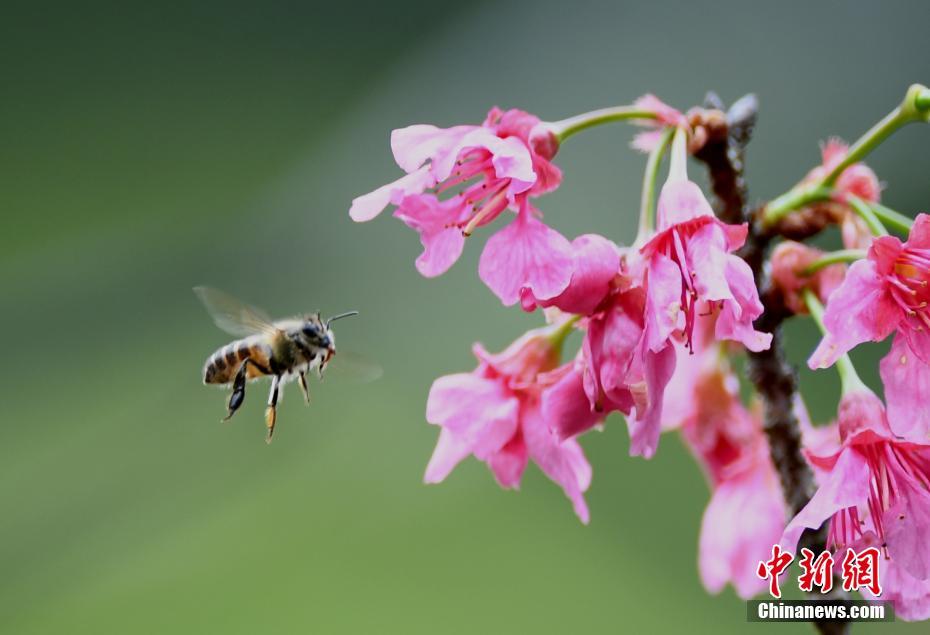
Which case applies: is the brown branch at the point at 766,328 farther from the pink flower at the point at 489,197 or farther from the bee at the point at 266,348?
A: the bee at the point at 266,348

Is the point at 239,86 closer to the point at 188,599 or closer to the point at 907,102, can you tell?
the point at 188,599

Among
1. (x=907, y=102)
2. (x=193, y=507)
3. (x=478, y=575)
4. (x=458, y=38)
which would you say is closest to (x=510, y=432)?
(x=907, y=102)

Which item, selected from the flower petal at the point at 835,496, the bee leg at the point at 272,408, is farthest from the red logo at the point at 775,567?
the bee leg at the point at 272,408

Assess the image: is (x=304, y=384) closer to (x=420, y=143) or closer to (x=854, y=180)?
(x=420, y=143)

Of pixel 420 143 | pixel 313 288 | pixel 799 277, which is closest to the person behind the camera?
pixel 420 143

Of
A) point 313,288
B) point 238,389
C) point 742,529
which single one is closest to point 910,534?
point 742,529

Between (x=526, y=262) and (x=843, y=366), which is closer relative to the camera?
(x=526, y=262)
